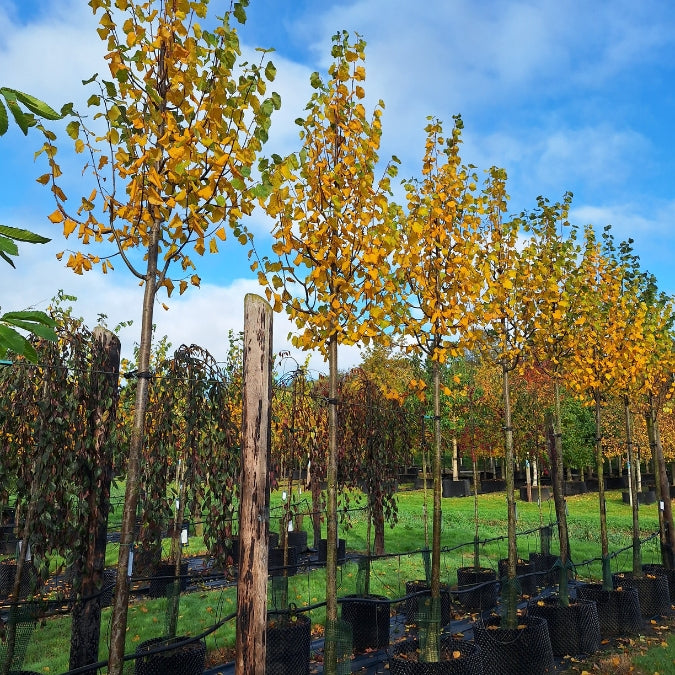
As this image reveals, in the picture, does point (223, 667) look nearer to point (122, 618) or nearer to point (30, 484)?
point (30, 484)

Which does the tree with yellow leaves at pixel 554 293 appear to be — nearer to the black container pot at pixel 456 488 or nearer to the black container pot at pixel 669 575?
the black container pot at pixel 669 575

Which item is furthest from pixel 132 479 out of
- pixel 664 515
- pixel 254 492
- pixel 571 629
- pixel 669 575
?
pixel 664 515

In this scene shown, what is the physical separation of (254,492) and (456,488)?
2262 centimetres

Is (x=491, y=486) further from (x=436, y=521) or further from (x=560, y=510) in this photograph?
(x=436, y=521)

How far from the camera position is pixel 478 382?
23047mm

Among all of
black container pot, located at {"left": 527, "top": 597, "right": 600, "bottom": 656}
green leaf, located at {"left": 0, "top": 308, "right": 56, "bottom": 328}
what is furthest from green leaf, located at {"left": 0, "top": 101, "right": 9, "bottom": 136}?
black container pot, located at {"left": 527, "top": 597, "right": 600, "bottom": 656}

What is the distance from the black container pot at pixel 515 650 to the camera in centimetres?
522

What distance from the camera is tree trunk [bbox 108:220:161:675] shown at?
2664mm

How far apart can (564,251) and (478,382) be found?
1650 cm

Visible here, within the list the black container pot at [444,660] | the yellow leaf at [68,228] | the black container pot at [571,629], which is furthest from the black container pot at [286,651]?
the yellow leaf at [68,228]

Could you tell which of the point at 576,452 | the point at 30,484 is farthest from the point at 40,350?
the point at 576,452

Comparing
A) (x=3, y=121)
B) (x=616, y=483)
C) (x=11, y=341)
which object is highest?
(x=3, y=121)

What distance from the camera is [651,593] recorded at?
779cm

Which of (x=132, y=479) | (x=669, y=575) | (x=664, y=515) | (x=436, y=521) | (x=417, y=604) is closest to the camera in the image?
(x=132, y=479)
